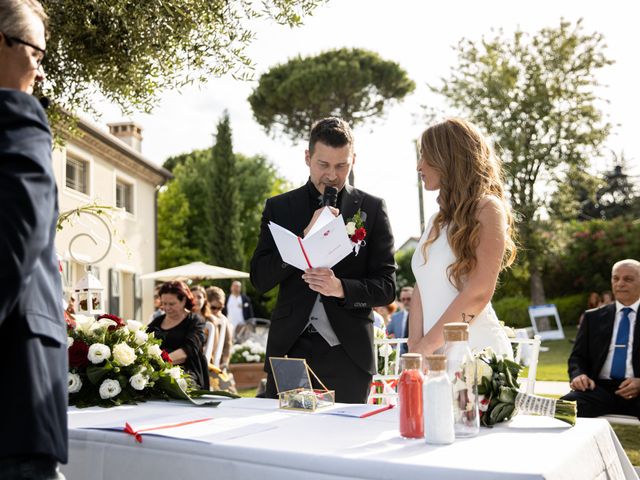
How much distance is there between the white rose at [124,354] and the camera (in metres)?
2.86

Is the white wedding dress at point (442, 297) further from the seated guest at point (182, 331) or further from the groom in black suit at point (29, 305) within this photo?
the seated guest at point (182, 331)

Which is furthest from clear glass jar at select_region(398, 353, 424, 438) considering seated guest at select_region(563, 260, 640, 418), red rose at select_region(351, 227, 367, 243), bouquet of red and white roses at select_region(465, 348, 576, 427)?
seated guest at select_region(563, 260, 640, 418)

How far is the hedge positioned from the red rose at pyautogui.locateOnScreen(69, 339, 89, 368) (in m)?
25.9

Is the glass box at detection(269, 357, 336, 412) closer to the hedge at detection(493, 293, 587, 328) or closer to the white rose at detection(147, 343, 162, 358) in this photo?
the white rose at detection(147, 343, 162, 358)

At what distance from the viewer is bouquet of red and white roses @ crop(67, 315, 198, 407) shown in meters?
2.76

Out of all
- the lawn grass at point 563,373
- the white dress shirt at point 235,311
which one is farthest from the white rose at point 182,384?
the white dress shirt at point 235,311

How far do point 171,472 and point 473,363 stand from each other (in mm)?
866

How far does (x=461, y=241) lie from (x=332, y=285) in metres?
0.54

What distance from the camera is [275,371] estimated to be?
2514mm

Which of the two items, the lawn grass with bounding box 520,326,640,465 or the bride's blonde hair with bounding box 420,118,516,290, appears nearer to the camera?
the bride's blonde hair with bounding box 420,118,516,290

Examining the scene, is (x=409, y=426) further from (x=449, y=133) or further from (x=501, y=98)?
(x=501, y=98)

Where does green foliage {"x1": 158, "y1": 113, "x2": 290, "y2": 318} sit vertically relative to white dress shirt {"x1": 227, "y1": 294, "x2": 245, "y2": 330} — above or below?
above

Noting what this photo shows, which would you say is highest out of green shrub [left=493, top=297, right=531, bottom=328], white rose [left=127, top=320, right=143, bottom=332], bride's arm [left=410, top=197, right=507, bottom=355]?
bride's arm [left=410, top=197, right=507, bottom=355]

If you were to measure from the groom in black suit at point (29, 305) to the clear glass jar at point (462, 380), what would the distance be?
980mm
